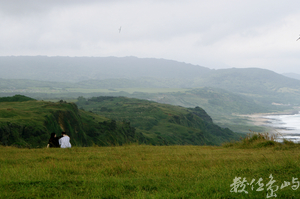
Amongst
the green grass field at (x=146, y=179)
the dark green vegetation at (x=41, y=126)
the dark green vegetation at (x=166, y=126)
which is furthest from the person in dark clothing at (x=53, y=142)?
the dark green vegetation at (x=166, y=126)

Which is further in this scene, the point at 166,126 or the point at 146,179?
the point at 166,126

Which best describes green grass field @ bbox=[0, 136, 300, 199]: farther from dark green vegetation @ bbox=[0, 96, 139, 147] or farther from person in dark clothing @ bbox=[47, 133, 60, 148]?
dark green vegetation @ bbox=[0, 96, 139, 147]

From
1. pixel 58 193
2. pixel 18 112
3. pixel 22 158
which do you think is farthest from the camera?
pixel 18 112

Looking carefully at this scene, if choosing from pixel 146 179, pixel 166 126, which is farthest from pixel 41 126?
pixel 166 126

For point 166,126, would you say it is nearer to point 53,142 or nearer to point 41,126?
point 41,126

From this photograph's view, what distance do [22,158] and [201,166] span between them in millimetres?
8472

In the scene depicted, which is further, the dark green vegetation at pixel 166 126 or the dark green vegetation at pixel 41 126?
the dark green vegetation at pixel 166 126

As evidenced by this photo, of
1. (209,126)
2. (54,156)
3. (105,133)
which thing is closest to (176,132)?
(105,133)

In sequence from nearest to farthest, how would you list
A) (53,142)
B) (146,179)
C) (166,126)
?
(146,179) → (53,142) → (166,126)

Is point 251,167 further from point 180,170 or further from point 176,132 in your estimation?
point 176,132

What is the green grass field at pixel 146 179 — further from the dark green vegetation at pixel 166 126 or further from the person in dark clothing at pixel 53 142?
the dark green vegetation at pixel 166 126

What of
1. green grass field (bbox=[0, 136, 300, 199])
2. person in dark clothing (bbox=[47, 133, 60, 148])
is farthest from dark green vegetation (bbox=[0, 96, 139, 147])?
green grass field (bbox=[0, 136, 300, 199])

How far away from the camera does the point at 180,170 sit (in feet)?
33.4

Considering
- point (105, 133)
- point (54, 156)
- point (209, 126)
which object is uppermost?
point (54, 156)
